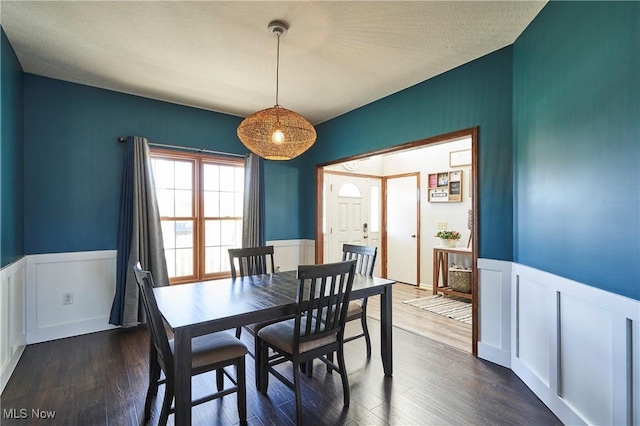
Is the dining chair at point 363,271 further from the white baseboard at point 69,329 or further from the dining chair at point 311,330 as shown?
the white baseboard at point 69,329

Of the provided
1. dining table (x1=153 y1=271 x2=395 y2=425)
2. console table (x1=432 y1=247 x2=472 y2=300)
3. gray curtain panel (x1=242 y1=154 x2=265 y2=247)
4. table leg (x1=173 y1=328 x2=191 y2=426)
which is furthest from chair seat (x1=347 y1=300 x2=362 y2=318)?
console table (x1=432 y1=247 x2=472 y2=300)

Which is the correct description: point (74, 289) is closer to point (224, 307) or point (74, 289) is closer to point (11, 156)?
point (11, 156)

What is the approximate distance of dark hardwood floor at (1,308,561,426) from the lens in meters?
1.91

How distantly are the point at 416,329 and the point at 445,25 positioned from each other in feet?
9.77

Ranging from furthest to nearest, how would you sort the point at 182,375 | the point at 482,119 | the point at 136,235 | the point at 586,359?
1. the point at 136,235
2. the point at 482,119
3. the point at 586,359
4. the point at 182,375

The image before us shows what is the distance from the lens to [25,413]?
76.6 inches

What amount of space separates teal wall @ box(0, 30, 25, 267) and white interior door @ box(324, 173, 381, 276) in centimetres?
377

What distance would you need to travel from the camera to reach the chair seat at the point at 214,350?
5.83 ft

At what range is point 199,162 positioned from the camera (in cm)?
405

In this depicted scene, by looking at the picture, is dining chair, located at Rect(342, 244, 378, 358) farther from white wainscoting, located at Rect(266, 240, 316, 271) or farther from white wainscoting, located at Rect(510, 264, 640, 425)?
white wainscoting, located at Rect(266, 240, 316, 271)

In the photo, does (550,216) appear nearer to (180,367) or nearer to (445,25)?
(445,25)

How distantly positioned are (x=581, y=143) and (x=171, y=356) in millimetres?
2670

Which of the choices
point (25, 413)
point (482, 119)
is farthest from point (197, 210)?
point (482, 119)

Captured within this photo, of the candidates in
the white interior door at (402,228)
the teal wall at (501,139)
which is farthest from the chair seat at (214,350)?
the white interior door at (402,228)
